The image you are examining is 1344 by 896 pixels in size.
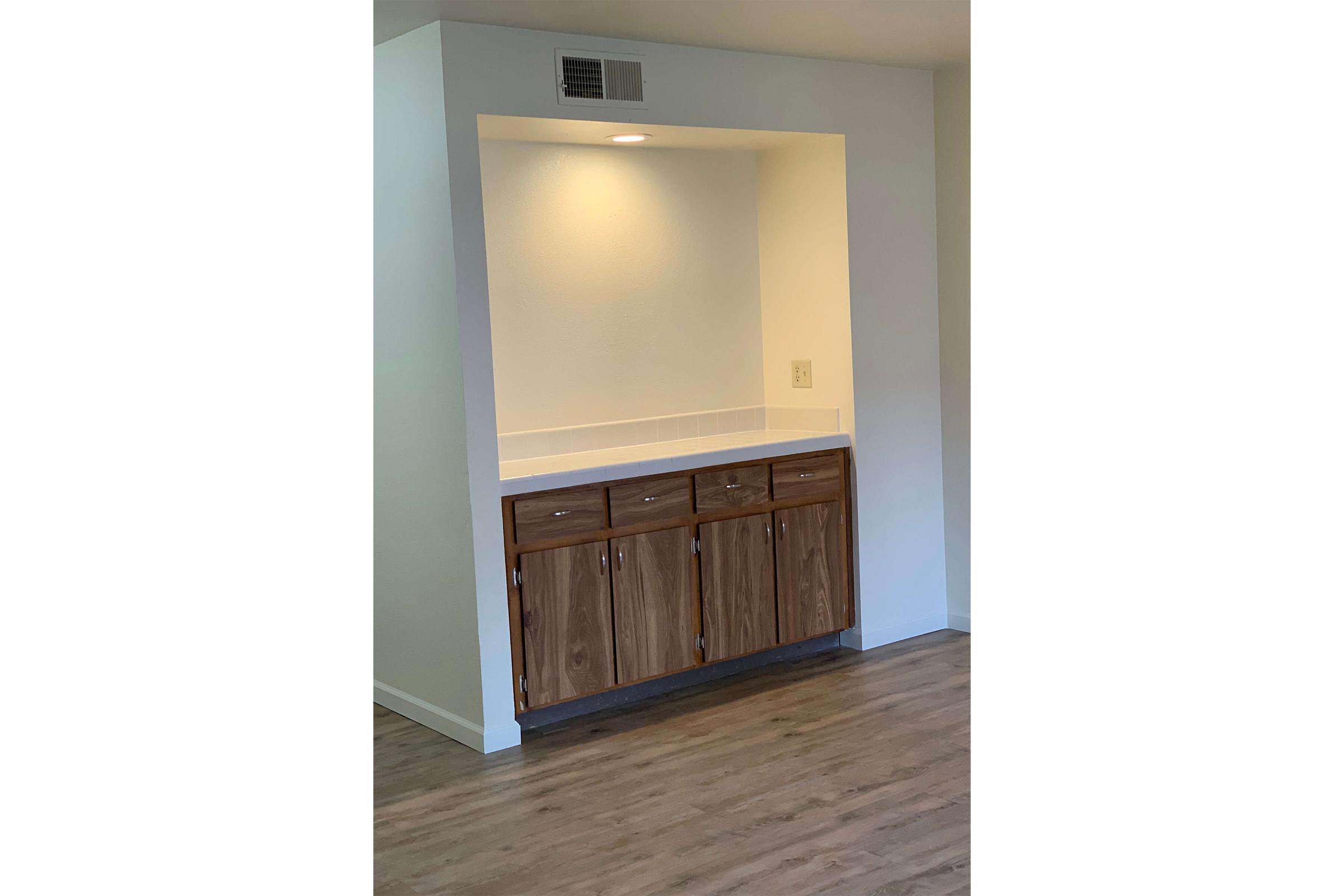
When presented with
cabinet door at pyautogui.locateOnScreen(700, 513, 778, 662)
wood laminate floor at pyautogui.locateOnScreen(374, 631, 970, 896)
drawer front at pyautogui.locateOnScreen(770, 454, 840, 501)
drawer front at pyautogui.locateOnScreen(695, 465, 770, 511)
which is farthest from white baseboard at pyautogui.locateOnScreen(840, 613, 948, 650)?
drawer front at pyautogui.locateOnScreen(695, 465, 770, 511)

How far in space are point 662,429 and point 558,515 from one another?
3.11 feet

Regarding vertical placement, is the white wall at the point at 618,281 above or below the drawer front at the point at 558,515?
above

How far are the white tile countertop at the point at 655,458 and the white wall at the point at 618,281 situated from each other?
199mm

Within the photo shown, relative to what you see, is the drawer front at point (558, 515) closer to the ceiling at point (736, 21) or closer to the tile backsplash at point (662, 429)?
the tile backsplash at point (662, 429)

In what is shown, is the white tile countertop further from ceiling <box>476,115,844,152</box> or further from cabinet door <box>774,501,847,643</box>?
ceiling <box>476,115,844,152</box>

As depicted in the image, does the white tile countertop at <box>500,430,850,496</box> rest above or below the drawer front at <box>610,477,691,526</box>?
above

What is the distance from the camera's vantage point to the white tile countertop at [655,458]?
11.6 ft

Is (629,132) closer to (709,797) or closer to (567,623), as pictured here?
(567,623)

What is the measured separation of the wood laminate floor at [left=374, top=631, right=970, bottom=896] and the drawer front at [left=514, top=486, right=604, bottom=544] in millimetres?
683

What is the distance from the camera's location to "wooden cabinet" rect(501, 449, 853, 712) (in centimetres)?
354
